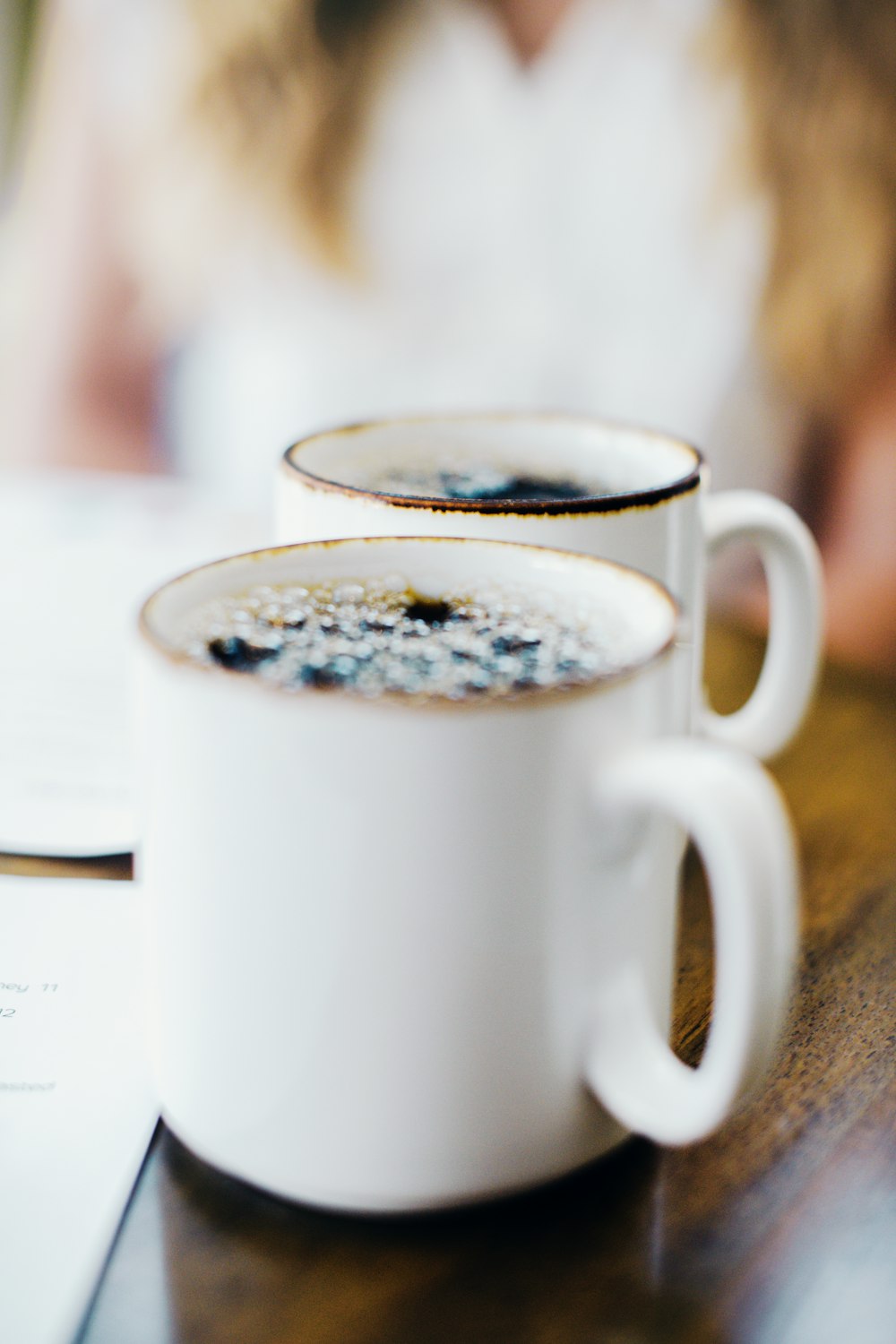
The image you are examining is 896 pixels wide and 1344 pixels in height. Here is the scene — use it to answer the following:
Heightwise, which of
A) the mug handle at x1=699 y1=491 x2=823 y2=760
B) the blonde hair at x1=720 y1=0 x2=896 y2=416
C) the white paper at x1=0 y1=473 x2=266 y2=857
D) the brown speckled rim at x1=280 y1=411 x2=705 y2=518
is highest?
the blonde hair at x1=720 y1=0 x2=896 y2=416

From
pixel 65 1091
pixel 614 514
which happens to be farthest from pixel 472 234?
pixel 65 1091

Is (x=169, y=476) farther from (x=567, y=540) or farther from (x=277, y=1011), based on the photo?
(x=277, y=1011)

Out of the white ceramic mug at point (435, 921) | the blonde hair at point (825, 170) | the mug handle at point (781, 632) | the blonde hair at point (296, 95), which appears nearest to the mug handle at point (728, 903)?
the white ceramic mug at point (435, 921)

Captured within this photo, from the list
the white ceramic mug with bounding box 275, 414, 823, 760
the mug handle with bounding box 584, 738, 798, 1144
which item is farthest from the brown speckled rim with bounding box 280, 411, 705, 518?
the mug handle with bounding box 584, 738, 798, 1144

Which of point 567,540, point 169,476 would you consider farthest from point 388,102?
point 567,540

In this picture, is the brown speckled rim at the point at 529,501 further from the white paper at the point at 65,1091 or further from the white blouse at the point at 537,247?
the white blouse at the point at 537,247

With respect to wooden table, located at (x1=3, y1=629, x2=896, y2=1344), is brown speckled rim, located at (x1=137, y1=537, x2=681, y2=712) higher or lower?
higher

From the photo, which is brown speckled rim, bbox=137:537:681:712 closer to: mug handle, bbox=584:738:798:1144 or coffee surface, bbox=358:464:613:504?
mug handle, bbox=584:738:798:1144
